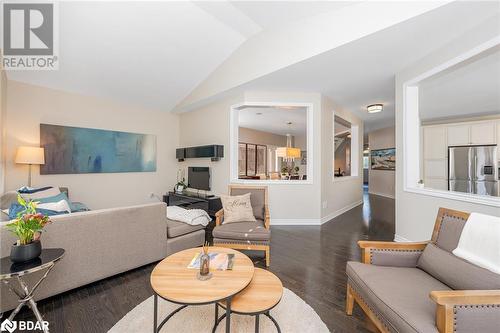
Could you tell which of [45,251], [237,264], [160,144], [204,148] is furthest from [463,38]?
[160,144]

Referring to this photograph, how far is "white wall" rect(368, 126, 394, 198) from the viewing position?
750 centimetres

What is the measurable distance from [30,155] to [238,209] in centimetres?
352

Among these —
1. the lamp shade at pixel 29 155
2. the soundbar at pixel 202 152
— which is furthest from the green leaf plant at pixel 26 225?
the soundbar at pixel 202 152

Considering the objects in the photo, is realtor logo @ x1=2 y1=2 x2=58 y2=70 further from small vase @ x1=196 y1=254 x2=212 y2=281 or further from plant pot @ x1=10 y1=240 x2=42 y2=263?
small vase @ x1=196 y1=254 x2=212 y2=281

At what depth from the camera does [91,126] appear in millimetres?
4344

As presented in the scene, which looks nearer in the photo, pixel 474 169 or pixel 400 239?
pixel 400 239

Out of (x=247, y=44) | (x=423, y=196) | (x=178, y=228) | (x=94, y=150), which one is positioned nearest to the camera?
(x=178, y=228)

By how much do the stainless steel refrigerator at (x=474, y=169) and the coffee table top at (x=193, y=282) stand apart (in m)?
5.82

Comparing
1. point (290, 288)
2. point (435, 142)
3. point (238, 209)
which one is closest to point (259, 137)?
point (435, 142)

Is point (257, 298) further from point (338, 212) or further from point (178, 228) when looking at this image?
point (338, 212)

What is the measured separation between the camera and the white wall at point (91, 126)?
11.7 feet

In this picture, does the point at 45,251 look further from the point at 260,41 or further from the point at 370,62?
the point at 370,62

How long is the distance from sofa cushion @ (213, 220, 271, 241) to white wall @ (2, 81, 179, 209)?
10.8 ft

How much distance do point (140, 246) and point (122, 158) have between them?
314 cm
